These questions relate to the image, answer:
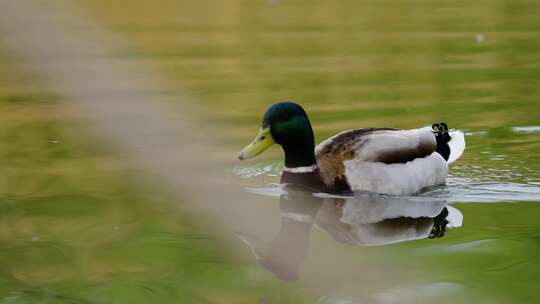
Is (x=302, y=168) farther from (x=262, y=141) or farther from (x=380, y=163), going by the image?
(x=380, y=163)

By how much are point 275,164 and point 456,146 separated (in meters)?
1.29

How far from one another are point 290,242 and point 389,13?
12.0 metres

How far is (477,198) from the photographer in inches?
282

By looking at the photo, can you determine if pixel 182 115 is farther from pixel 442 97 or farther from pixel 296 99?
pixel 442 97

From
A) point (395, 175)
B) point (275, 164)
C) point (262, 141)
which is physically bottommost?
point (275, 164)

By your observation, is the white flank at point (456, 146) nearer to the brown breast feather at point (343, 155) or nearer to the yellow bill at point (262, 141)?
the brown breast feather at point (343, 155)

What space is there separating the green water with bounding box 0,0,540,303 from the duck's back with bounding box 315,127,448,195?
0.22 metres

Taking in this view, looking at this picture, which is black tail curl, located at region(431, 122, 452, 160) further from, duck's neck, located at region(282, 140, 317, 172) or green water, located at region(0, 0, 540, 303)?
duck's neck, located at region(282, 140, 317, 172)

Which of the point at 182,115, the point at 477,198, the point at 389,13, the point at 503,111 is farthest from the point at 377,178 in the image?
the point at 389,13

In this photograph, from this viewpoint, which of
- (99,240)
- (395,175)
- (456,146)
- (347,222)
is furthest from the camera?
(456,146)

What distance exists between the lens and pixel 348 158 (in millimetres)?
7516

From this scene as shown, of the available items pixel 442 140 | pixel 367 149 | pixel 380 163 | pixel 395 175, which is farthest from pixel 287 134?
pixel 442 140

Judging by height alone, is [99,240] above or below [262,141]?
below

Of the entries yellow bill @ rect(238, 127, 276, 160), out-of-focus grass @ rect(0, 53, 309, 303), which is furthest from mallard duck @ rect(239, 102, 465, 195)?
out-of-focus grass @ rect(0, 53, 309, 303)
